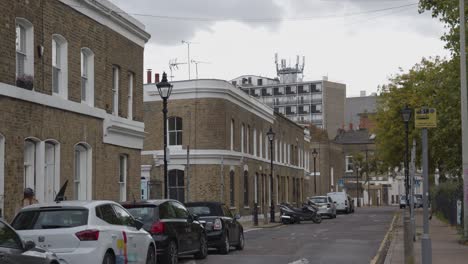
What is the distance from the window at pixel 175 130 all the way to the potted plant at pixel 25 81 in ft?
73.7

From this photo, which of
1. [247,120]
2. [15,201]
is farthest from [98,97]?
[247,120]

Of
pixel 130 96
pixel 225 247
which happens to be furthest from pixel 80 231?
pixel 130 96

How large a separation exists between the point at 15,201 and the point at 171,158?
22.6m

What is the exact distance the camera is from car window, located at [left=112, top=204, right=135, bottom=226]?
13.9 meters

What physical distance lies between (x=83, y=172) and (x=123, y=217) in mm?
10599

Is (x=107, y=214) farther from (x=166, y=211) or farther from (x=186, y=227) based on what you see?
(x=186, y=227)

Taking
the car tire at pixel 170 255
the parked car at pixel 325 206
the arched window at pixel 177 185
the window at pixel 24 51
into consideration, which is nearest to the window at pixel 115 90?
the window at pixel 24 51

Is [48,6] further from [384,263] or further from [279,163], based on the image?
[279,163]

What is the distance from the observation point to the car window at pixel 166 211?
1691 cm

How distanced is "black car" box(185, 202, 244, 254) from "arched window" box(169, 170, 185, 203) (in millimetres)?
19422

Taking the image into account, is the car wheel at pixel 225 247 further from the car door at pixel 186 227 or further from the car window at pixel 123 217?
the car window at pixel 123 217

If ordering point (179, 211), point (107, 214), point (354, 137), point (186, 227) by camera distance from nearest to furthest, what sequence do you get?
point (107, 214), point (186, 227), point (179, 211), point (354, 137)

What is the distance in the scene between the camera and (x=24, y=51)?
20672 millimetres

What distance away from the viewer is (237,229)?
22.5 meters
